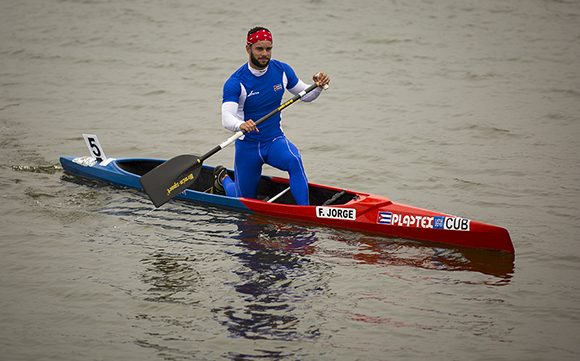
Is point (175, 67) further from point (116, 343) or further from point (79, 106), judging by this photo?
point (116, 343)

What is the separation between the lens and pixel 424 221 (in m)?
11.2

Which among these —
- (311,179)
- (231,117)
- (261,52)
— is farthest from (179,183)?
(311,179)

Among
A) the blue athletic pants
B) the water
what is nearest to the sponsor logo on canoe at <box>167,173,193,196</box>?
the water

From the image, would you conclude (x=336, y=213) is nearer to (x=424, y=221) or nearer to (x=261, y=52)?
(x=424, y=221)

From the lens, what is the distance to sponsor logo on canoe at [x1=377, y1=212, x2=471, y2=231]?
11055 mm

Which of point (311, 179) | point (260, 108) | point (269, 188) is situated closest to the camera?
point (260, 108)

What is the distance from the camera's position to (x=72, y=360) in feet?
28.5

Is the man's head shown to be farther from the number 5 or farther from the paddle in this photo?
the number 5

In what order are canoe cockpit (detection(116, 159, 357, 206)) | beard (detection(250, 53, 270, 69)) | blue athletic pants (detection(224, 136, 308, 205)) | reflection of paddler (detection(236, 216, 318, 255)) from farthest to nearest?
1. canoe cockpit (detection(116, 159, 357, 206))
2. blue athletic pants (detection(224, 136, 308, 205))
3. beard (detection(250, 53, 270, 69))
4. reflection of paddler (detection(236, 216, 318, 255))

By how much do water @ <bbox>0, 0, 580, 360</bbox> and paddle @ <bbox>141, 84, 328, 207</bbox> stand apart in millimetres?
467

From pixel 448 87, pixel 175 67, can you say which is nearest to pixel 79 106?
pixel 175 67

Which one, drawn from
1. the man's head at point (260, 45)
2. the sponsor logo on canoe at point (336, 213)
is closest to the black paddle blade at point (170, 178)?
the man's head at point (260, 45)

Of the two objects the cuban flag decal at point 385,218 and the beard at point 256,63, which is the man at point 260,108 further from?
the cuban flag decal at point 385,218

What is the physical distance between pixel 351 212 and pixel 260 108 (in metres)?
1.69
